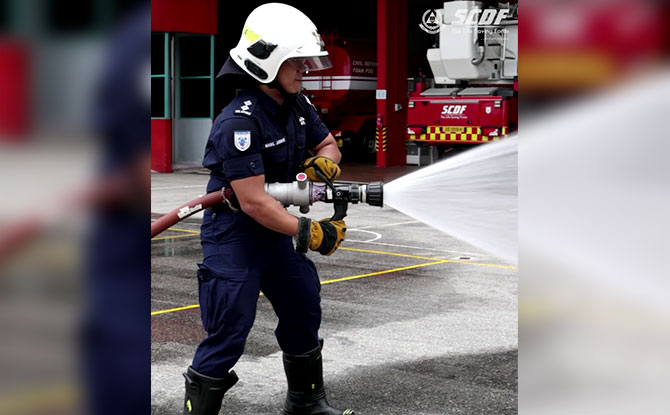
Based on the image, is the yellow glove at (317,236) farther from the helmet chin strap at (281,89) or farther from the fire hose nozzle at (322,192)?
the helmet chin strap at (281,89)

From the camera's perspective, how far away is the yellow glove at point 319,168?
3885 millimetres

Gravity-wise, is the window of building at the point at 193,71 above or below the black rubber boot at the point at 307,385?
above

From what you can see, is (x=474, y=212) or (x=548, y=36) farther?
(x=474, y=212)

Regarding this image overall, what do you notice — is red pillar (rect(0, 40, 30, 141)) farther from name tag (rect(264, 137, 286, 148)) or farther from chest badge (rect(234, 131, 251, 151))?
name tag (rect(264, 137, 286, 148))

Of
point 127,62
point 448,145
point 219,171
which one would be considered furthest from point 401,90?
point 127,62

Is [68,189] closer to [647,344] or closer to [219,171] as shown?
[647,344]

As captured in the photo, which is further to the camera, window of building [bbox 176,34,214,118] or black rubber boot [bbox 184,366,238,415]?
window of building [bbox 176,34,214,118]

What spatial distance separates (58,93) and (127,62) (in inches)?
5.9

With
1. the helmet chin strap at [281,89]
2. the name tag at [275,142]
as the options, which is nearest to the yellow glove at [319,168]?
the name tag at [275,142]

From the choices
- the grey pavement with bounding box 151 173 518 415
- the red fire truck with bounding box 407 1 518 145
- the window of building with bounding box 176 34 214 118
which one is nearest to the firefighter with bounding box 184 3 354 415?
the grey pavement with bounding box 151 173 518 415

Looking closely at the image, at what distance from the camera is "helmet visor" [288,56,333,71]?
3.72 m

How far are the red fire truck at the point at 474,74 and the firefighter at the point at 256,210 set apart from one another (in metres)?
15.6

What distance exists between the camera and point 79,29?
96 centimetres

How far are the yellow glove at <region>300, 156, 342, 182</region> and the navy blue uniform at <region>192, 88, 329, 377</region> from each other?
85 mm
